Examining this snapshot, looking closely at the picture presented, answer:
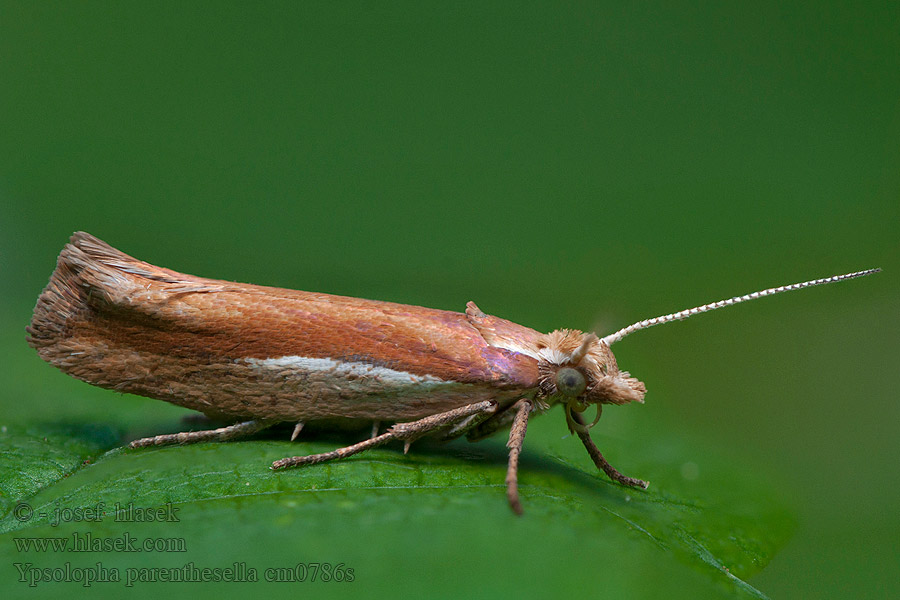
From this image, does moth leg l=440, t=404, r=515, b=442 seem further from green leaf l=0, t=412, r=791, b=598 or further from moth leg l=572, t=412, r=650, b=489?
moth leg l=572, t=412, r=650, b=489

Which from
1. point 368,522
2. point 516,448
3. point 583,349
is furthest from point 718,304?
point 368,522

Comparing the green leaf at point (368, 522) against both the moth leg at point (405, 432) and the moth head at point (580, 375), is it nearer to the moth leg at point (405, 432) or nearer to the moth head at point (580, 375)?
the moth leg at point (405, 432)

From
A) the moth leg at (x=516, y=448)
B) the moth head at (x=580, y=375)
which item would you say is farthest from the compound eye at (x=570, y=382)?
the moth leg at (x=516, y=448)

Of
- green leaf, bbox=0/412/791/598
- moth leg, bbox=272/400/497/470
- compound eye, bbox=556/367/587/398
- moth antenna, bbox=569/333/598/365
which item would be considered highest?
moth antenna, bbox=569/333/598/365

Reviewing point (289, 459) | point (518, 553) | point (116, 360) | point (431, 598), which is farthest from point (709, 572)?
point (116, 360)

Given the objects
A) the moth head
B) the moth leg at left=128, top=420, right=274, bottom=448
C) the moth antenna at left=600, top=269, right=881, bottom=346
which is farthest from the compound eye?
the moth leg at left=128, top=420, right=274, bottom=448

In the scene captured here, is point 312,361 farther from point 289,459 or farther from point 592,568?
point 592,568

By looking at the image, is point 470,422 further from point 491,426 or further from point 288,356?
point 288,356
